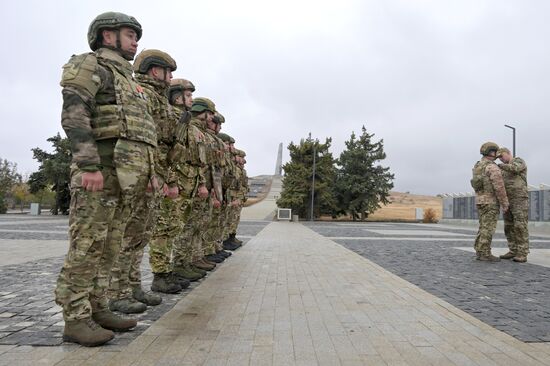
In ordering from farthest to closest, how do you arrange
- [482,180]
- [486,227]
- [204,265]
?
[482,180]
[486,227]
[204,265]

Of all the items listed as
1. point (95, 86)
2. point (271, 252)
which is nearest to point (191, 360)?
point (95, 86)

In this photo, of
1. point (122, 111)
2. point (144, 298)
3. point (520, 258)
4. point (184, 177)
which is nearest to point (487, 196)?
point (520, 258)

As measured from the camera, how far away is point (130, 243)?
158 inches

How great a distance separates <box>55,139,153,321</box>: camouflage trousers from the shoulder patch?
1.52ft

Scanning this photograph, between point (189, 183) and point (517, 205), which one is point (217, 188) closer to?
point (189, 183)

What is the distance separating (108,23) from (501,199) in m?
8.12

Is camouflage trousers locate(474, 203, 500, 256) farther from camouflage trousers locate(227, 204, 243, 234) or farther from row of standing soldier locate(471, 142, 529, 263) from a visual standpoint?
camouflage trousers locate(227, 204, 243, 234)

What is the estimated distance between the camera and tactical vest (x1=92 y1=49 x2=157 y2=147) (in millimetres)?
3234

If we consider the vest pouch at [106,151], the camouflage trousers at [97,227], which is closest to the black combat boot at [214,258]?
the camouflage trousers at [97,227]

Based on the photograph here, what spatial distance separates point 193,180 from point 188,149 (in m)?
0.46

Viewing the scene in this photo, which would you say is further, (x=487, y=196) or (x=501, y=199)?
(x=487, y=196)

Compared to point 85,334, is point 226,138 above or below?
above

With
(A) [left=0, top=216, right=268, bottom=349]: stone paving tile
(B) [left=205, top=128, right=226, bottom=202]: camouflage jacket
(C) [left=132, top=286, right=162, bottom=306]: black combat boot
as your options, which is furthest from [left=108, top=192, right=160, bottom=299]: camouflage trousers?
(B) [left=205, top=128, right=226, bottom=202]: camouflage jacket

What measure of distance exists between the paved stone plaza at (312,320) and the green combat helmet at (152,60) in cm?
252
